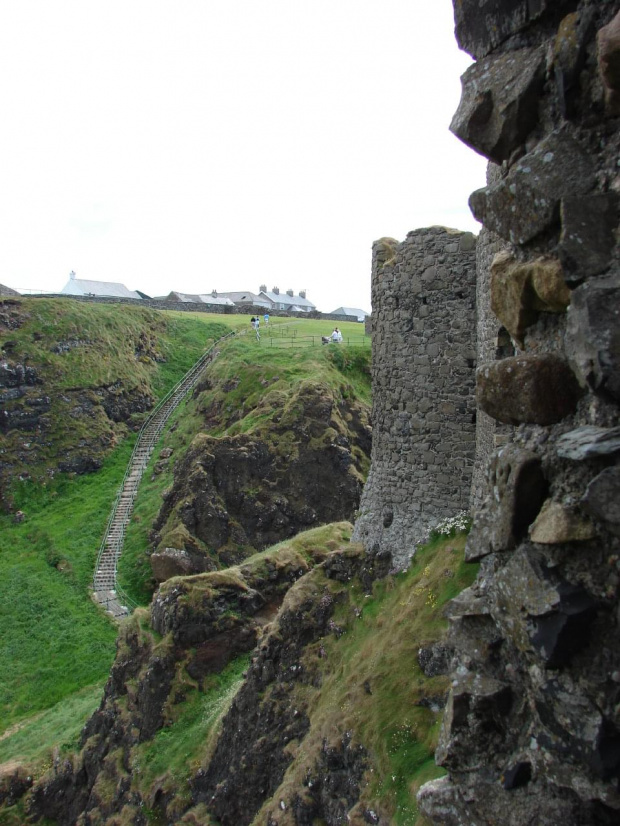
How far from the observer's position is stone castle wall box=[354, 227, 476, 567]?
13094mm

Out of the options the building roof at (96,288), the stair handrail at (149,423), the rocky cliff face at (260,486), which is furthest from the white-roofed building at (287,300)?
the rocky cliff face at (260,486)

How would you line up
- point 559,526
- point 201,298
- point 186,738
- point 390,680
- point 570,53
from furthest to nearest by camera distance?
point 201,298, point 186,738, point 390,680, point 570,53, point 559,526

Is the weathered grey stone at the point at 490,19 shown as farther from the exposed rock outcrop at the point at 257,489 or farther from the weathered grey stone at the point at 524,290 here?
the exposed rock outcrop at the point at 257,489

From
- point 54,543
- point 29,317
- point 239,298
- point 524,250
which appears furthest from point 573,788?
point 239,298

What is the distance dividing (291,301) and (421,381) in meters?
107

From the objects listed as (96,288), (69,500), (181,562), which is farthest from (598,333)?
(96,288)

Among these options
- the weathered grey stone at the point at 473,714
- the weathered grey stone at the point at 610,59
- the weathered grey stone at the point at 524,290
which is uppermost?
the weathered grey stone at the point at 610,59

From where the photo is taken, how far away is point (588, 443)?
3.76 meters

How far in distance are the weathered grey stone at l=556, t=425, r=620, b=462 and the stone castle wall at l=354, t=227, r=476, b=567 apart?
9165 mm

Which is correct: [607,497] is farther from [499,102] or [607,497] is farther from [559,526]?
[499,102]

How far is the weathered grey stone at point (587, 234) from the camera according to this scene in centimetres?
389

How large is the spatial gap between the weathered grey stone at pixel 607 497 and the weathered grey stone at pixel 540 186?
164 centimetres

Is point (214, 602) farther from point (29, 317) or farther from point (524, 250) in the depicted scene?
point (29, 317)

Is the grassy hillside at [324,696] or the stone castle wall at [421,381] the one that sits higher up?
the stone castle wall at [421,381]
